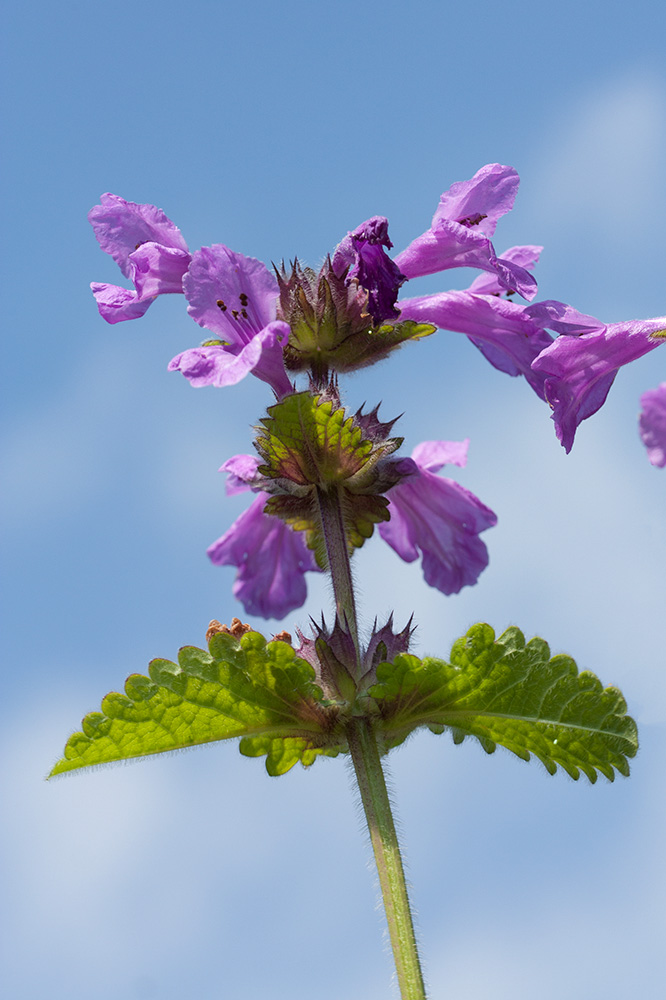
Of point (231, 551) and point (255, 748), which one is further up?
point (231, 551)

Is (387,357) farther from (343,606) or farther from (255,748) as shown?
(255,748)

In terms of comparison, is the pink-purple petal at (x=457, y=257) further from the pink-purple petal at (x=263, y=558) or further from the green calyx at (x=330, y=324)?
the pink-purple petal at (x=263, y=558)

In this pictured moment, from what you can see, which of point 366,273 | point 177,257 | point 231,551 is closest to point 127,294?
point 177,257

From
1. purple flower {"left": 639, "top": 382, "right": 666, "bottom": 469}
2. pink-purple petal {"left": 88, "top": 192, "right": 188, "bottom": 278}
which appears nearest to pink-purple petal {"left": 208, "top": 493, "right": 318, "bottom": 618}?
pink-purple petal {"left": 88, "top": 192, "right": 188, "bottom": 278}

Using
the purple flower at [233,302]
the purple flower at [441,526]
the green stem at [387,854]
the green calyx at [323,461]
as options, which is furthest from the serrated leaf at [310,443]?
the purple flower at [441,526]

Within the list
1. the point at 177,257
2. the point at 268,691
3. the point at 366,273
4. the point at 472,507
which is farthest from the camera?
the point at 472,507

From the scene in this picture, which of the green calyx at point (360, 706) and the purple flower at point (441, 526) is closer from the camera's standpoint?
the green calyx at point (360, 706)

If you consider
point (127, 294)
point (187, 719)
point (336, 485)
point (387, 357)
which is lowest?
point (187, 719)

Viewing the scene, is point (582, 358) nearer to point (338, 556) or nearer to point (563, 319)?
point (563, 319)
